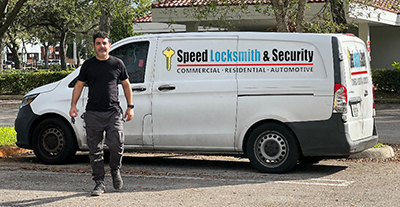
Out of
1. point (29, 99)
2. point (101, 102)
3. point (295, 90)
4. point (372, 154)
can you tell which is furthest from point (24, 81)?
point (101, 102)

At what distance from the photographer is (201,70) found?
30.9 feet

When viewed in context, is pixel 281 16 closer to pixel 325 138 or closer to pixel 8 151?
pixel 325 138

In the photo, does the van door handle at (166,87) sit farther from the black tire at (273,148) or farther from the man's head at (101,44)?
the man's head at (101,44)

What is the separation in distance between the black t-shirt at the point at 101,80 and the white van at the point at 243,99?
1865mm

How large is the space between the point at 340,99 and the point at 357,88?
1.70 feet

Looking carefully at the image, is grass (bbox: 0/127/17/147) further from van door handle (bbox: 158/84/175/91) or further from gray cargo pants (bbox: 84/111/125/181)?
gray cargo pants (bbox: 84/111/125/181)

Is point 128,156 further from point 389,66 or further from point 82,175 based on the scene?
point 389,66

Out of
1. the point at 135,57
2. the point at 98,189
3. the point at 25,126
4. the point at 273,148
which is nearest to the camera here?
the point at 98,189

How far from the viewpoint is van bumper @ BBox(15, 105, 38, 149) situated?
10141mm

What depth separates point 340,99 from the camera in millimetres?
8859

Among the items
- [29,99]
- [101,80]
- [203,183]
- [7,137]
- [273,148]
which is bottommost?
[203,183]

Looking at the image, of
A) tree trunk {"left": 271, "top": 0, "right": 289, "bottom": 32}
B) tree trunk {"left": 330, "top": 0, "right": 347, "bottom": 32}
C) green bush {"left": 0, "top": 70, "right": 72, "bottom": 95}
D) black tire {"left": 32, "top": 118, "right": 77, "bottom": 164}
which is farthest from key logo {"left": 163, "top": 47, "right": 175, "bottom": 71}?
green bush {"left": 0, "top": 70, "right": 72, "bottom": 95}

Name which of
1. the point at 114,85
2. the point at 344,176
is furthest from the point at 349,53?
the point at 114,85

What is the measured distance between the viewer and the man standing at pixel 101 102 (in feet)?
25.2
